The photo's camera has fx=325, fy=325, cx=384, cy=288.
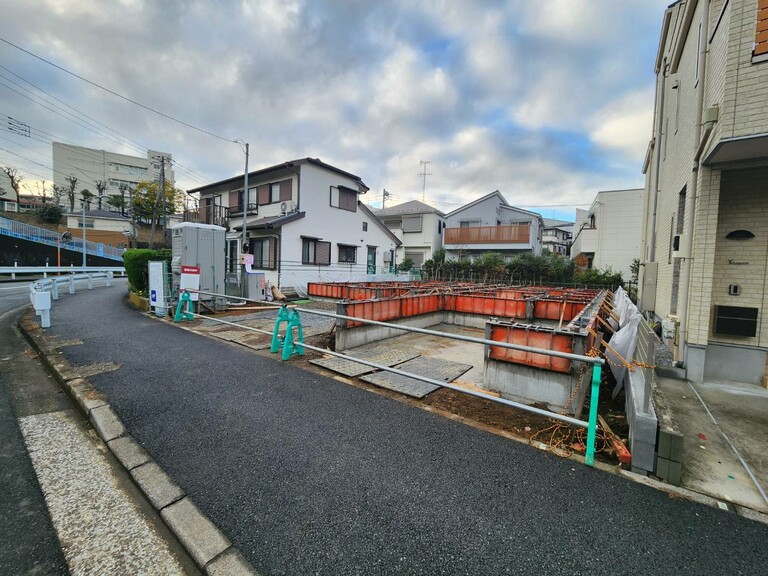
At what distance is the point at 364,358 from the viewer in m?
6.28

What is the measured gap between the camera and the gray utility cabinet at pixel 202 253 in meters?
9.83

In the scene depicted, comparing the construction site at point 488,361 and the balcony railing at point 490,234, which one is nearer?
the construction site at point 488,361

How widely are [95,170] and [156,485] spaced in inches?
2741

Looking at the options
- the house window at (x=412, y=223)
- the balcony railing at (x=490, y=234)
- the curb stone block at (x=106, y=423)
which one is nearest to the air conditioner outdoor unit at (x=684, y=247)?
the curb stone block at (x=106, y=423)

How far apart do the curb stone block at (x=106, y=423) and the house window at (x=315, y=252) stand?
47.6ft

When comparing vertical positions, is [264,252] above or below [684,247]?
above

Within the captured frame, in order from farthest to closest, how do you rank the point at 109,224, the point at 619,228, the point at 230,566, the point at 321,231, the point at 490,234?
the point at 109,224
the point at 490,234
the point at 619,228
the point at 321,231
the point at 230,566

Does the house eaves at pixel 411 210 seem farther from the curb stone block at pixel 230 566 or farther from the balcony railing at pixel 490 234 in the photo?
the curb stone block at pixel 230 566

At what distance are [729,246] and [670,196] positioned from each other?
10.9 feet

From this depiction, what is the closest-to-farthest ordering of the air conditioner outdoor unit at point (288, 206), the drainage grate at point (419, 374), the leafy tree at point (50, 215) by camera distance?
the drainage grate at point (419, 374) → the air conditioner outdoor unit at point (288, 206) → the leafy tree at point (50, 215)

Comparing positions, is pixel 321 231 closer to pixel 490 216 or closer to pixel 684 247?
pixel 684 247

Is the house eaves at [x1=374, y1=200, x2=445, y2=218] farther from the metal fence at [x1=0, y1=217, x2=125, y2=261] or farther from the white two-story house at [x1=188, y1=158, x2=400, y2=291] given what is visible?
the metal fence at [x1=0, y1=217, x2=125, y2=261]

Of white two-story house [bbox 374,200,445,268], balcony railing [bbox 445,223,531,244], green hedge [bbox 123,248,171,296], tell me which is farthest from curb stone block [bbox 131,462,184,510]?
white two-story house [bbox 374,200,445,268]

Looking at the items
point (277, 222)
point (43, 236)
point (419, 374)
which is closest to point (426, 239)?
point (277, 222)
